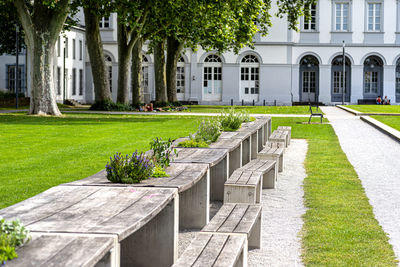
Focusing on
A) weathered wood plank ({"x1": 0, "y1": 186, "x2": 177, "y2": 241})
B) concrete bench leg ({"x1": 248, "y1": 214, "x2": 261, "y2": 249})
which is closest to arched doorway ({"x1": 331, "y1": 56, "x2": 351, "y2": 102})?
concrete bench leg ({"x1": 248, "y1": 214, "x2": 261, "y2": 249})

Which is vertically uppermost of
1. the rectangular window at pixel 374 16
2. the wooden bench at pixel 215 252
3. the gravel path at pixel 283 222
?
the rectangular window at pixel 374 16

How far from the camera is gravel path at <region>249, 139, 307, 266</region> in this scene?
20.7ft

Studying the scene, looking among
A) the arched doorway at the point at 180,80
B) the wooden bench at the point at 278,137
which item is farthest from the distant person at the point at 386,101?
the wooden bench at the point at 278,137

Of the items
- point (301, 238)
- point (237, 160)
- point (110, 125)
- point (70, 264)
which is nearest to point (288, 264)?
point (301, 238)

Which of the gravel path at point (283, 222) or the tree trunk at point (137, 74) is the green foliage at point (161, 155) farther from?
the tree trunk at point (137, 74)

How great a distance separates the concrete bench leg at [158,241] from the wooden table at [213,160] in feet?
5.55

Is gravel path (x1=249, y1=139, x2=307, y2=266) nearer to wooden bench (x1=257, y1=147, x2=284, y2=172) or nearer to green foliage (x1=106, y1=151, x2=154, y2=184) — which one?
wooden bench (x1=257, y1=147, x2=284, y2=172)

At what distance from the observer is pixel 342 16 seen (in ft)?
184

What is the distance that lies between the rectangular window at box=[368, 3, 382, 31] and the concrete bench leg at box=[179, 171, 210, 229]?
168 ft

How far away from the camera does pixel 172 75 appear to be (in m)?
43.6

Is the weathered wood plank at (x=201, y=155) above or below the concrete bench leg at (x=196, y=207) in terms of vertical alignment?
above

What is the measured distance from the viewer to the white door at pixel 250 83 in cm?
5609

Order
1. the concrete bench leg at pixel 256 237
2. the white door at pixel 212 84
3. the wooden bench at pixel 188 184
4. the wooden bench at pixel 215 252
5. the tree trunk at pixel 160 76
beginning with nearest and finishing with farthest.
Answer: the wooden bench at pixel 215 252
the wooden bench at pixel 188 184
the concrete bench leg at pixel 256 237
the tree trunk at pixel 160 76
the white door at pixel 212 84

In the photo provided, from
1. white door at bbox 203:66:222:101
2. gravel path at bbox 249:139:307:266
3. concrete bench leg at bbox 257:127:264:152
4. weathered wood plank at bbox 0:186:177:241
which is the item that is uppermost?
white door at bbox 203:66:222:101
